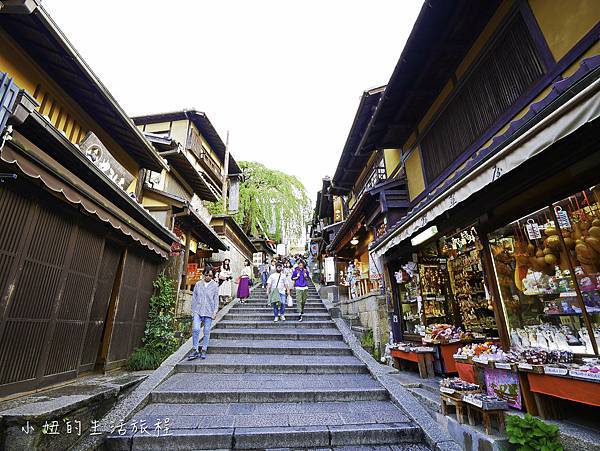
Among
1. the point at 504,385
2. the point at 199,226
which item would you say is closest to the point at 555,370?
the point at 504,385

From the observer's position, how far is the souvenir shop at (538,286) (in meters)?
3.62

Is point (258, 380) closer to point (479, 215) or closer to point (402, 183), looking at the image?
point (479, 215)

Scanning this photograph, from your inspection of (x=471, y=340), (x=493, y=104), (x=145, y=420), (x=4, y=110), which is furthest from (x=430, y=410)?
(x=4, y=110)

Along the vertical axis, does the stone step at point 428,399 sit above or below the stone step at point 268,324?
below

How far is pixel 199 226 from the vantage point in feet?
41.3

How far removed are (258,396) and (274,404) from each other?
33 centimetres

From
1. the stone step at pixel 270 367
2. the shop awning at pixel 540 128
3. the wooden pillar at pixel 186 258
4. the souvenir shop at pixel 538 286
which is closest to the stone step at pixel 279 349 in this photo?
the stone step at pixel 270 367

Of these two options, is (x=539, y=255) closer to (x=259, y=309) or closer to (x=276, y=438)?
(x=276, y=438)

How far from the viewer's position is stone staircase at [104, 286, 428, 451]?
12.8 ft

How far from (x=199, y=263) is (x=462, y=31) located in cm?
1520

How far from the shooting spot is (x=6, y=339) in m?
4.39

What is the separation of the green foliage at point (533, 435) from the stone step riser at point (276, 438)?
1.39m

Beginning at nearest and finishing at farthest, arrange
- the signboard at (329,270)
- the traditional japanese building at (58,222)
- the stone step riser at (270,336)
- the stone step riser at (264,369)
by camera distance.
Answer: the traditional japanese building at (58,222) → the stone step riser at (264,369) → the stone step riser at (270,336) → the signboard at (329,270)

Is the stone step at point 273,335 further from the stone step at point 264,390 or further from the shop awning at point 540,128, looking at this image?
the shop awning at point 540,128
